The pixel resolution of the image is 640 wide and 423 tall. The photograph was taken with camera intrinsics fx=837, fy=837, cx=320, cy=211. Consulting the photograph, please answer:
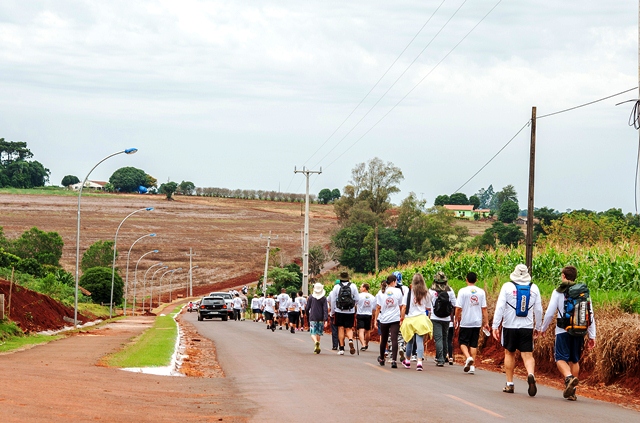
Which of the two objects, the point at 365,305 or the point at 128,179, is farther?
the point at 128,179

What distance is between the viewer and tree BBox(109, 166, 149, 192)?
7411 inches

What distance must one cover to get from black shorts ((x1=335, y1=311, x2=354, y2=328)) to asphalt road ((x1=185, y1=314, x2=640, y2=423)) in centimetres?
122

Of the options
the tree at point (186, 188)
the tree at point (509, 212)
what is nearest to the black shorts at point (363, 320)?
the tree at point (509, 212)

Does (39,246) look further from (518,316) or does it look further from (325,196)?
(325,196)

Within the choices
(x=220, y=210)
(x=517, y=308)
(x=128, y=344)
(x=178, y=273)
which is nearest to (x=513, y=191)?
(x=220, y=210)

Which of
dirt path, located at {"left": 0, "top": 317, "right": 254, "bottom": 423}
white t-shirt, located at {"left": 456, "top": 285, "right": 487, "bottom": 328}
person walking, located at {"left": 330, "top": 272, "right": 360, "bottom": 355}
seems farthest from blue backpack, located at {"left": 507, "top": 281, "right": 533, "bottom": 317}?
person walking, located at {"left": 330, "top": 272, "right": 360, "bottom": 355}

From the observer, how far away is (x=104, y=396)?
13.2 metres

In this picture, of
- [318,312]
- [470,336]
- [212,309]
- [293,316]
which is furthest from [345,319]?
[212,309]

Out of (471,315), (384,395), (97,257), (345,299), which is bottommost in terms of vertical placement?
(97,257)

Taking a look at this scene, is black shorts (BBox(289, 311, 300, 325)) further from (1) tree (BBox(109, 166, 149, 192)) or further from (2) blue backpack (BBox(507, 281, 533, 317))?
(1) tree (BBox(109, 166, 149, 192))

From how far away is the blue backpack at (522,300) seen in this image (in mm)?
14148

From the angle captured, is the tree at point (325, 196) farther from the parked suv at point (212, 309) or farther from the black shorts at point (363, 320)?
the black shorts at point (363, 320)

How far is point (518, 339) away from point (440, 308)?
4.64 m

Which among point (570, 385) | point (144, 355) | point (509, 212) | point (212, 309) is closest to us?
point (570, 385)
